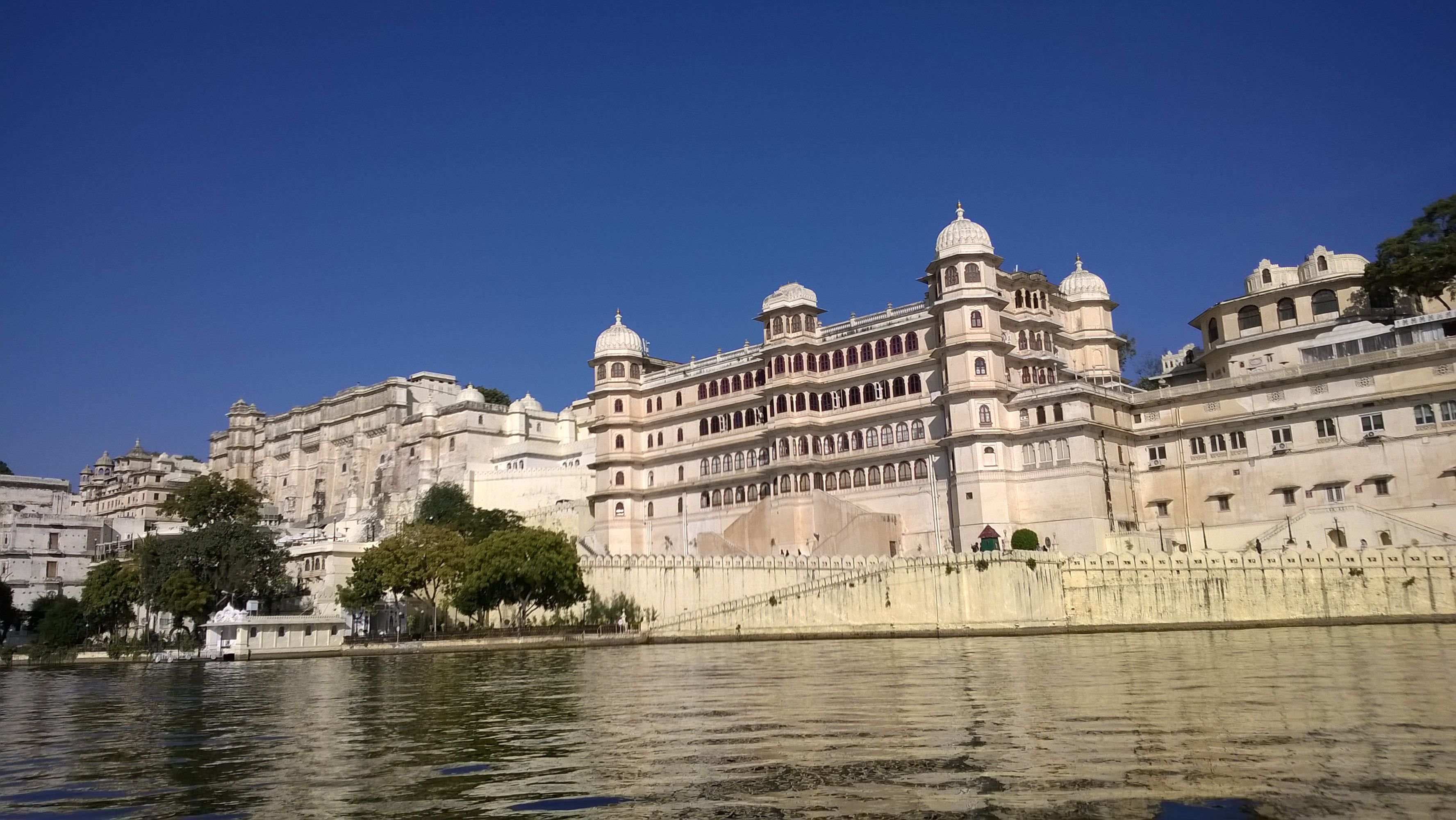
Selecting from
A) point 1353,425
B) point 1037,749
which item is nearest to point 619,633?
point 1353,425

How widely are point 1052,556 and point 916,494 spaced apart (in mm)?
12447

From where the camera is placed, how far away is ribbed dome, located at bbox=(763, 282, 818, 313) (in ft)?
199

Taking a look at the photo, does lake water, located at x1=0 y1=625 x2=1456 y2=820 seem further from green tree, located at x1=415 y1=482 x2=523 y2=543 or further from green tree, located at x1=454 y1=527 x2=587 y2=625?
green tree, located at x1=415 y1=482 x2=523 y2=543

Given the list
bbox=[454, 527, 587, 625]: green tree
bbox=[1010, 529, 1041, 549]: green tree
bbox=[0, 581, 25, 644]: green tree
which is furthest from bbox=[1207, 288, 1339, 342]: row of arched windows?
bbox=[0, 581, 25, 644]: green tree

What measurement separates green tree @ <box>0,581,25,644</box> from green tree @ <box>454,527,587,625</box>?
3215cm

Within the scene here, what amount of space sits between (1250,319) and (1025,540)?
21.2 metres

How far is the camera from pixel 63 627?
57.9 meters

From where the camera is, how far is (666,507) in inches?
2621

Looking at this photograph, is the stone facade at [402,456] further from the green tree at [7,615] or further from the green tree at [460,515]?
the green tree at [7,615]

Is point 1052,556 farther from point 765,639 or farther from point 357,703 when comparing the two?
point 357,703

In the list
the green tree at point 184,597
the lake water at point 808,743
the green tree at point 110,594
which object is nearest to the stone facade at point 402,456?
the green tree at point 110,594

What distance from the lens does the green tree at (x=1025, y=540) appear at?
45812 millimetres

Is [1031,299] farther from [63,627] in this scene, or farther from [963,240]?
[63,627]

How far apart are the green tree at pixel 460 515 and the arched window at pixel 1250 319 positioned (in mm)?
39355
